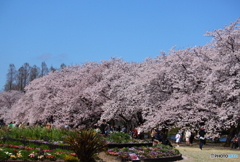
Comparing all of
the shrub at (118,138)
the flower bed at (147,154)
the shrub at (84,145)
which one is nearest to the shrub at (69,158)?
the shrub at (84,145)

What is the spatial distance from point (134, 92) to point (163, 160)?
63.5 ft

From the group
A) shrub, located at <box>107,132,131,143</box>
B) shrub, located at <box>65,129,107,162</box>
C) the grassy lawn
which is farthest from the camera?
shrub, located at <box>107,132,131,143</box>

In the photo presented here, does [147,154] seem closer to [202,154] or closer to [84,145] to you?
[84,145]

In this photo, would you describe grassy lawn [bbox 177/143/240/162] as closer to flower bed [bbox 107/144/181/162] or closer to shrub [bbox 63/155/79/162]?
flower bed [bbox 107/144/181/162]

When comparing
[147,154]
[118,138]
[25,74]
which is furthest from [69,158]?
[25,74]

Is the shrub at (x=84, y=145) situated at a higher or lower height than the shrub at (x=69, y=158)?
higher

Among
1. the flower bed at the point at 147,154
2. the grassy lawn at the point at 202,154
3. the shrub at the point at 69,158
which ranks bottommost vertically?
the grassy lawn at the point at 202,154

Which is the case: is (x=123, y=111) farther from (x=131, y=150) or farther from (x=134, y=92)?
(x=131, y=150)

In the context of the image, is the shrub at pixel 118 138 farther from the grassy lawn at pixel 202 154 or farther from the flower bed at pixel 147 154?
the grassy lawn at pixel 202 154

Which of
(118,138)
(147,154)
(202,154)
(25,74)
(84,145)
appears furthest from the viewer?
(25,74)

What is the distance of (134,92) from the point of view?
1369 inches

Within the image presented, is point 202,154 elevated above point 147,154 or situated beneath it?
situated beneath

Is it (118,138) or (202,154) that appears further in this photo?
(202,154)

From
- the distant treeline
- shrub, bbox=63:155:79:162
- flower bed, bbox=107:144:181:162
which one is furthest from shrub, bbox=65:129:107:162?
the distant treeline
